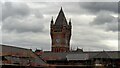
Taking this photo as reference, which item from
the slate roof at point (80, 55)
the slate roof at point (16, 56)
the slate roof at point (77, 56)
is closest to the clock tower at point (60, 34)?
the slate roof at point (80, 55)

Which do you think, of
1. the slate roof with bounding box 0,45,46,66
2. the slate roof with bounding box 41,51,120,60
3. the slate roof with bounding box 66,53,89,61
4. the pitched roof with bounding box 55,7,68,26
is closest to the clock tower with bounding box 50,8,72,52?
the pitched roof with bounding box 55,7,68,26

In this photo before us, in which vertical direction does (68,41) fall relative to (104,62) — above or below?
above

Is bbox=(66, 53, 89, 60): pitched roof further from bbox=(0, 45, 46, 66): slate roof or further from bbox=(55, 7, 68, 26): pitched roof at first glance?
bbox=(0, 45, 46, 66): slate roof

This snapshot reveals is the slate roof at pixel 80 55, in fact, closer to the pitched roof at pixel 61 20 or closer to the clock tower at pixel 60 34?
the clock tower at pixel 60 34

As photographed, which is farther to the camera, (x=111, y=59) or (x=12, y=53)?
(x=111, y=59)

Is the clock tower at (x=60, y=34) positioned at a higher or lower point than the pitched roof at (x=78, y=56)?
higher

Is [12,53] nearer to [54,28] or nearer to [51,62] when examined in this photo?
[51,62]

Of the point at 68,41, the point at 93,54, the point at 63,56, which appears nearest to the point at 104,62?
the point at 93,54

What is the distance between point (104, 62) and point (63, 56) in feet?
44.3

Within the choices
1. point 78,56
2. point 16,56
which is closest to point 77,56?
point 78,56

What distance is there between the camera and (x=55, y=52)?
91.7 meters

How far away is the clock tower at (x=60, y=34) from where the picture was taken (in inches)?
3777

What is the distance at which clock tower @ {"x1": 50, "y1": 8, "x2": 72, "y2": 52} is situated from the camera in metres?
95.9

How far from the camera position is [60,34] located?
318 feet
